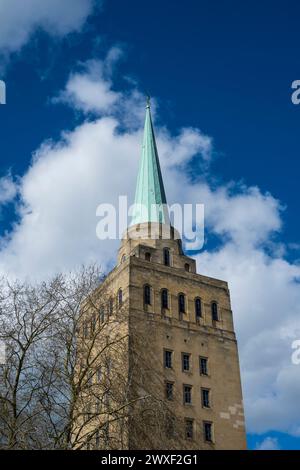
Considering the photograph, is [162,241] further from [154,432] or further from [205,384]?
[154,432]

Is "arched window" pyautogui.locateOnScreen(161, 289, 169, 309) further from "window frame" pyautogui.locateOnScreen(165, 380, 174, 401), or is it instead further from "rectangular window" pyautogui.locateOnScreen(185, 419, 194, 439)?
"rectangular window" pyautogui.locateOnScreen(185, 419, 194, 439)

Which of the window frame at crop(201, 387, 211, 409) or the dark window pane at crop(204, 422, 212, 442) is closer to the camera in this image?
the dark window pane at crop(204, 422, 212, 442)

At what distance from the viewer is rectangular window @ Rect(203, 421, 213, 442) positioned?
4256cm

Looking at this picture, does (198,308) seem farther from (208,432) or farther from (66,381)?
(66,381)

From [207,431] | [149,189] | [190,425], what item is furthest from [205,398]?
[149,189]

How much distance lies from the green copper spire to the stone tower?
11.0 inches

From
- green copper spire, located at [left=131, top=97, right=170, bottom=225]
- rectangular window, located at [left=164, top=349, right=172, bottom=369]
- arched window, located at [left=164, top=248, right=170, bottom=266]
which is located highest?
green copper spire, located at [left=131, top=97, right=170, bottom=225]

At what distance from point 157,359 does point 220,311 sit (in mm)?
8677

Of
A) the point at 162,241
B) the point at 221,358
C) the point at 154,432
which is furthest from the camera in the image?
the point at 162,241

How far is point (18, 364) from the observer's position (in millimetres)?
27219

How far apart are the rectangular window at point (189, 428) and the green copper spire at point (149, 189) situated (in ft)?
60.6

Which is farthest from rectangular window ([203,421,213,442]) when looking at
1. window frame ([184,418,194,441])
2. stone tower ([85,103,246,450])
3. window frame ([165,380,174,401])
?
window frame ([165,380,174,401])

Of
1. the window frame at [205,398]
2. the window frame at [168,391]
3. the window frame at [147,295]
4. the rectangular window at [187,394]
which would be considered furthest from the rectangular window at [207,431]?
the window frame at [147,295]
